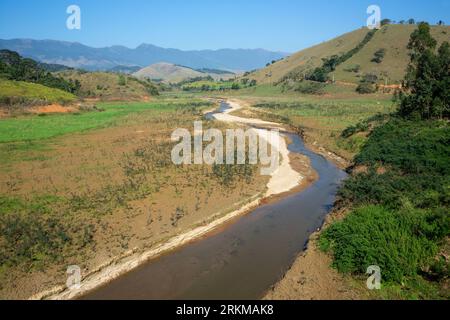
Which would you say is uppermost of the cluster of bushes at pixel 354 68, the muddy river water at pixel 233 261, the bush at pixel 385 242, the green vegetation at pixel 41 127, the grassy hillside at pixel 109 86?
the cluster of bushes at pixel 354 68

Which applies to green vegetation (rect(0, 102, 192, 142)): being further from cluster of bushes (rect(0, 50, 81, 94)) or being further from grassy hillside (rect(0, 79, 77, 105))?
cluster of bushes (rect(0, 50, 81, 94))

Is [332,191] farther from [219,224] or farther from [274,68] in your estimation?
[274,68]

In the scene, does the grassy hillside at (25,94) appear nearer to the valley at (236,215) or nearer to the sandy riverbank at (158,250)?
the valley at (236,215)

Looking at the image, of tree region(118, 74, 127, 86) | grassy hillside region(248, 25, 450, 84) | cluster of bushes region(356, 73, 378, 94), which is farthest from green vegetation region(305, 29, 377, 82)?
tree region(118, 74, 127, 86)

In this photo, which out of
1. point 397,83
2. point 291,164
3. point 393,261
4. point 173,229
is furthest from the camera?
point 397,83

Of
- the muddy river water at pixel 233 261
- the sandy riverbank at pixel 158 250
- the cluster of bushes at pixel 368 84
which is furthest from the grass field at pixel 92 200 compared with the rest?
the cluster of bushes at pixel 368 84

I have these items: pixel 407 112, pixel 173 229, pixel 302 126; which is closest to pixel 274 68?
pixel 302 126
